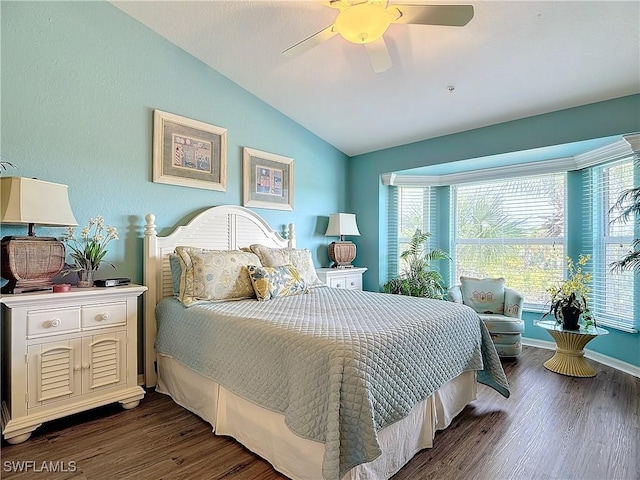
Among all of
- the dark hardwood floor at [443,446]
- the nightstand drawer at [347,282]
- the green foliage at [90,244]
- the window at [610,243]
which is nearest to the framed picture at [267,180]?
the nightstand drawer at [347,282]

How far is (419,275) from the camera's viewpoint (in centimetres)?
446

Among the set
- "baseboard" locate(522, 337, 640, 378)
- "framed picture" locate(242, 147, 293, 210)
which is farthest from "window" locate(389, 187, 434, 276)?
"baseboard" locate(522, 337, 640, 378)

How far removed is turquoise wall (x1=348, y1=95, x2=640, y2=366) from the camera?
10.1ft

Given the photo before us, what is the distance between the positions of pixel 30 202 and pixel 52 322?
75 cm

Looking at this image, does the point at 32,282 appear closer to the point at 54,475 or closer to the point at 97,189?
the point at 97,189

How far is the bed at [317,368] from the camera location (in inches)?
59.8

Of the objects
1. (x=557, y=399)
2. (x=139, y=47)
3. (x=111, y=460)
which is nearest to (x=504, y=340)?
(x=557, y=399)

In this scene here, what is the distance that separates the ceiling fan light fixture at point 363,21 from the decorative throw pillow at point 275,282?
176cm

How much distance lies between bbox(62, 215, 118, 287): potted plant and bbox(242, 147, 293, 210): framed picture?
141 cm

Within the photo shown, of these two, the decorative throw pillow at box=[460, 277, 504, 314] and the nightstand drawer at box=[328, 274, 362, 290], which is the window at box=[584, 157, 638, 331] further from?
the nightstand drawer at box=[328, 274, 362, 290]

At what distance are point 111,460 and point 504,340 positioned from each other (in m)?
3.46

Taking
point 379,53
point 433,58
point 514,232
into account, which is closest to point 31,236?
point 379,53

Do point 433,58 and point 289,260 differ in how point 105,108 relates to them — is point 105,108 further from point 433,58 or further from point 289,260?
point 433,58

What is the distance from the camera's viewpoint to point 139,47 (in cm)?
294
